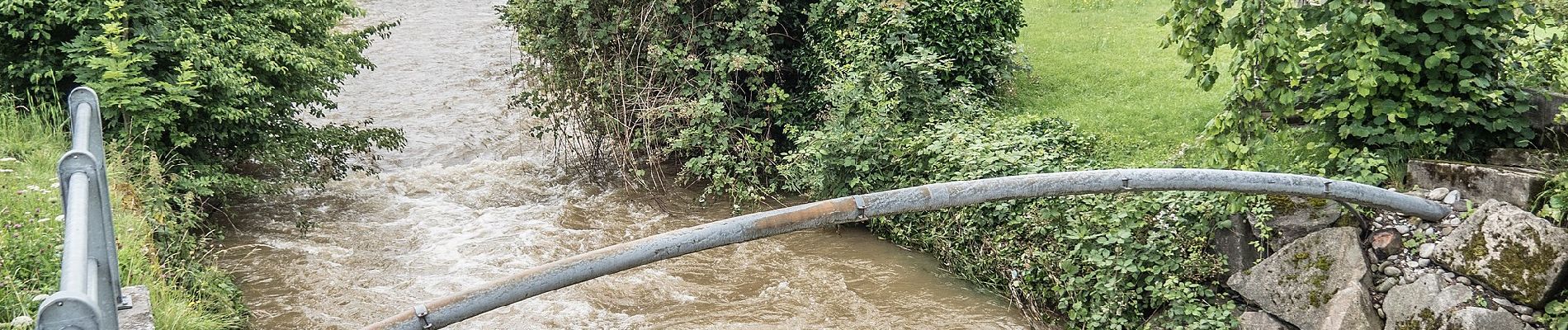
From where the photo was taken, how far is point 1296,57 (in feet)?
19.2

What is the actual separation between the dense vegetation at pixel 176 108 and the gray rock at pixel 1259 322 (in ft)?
19.3

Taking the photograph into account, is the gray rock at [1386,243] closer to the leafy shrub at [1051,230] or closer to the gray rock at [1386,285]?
the gray rock at [1386,285]

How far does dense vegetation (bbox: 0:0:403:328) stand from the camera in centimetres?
663

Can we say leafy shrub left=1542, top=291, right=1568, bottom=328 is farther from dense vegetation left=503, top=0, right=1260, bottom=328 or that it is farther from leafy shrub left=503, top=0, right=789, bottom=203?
leafy shrub left=503, top=0, right=789, bottom=203

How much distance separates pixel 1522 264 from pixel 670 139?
7013 mm

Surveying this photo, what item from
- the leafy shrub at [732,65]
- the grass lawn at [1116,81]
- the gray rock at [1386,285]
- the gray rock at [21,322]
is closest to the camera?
the gray rock at [21,322]

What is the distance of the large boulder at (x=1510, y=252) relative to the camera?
5137 millimetres

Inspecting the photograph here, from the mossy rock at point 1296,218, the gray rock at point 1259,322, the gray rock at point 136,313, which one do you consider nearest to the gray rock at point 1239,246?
the mossy rock at point 1296,218

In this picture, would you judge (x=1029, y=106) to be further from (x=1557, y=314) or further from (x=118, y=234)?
(x=118, y=234)

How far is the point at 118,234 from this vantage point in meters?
6.09

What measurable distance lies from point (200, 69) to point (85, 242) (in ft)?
23.1

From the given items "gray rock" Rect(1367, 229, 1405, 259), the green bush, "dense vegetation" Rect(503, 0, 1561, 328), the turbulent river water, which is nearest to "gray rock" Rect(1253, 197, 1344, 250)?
"dense vegetation" Rect(503, 0, 1561, 328)

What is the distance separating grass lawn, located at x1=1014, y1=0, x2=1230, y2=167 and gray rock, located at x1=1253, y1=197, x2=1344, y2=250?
112cm

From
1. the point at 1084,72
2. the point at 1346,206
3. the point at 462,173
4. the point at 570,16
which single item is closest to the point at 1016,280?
the point at 1346,206
